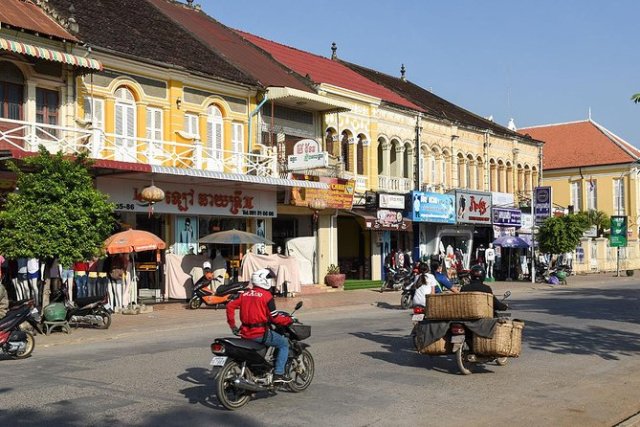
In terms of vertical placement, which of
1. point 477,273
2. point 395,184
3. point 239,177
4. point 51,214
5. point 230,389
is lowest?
point 230,389

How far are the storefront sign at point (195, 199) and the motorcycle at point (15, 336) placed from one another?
9.50m

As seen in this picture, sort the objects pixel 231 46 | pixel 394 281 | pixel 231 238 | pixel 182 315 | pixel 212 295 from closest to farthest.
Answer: pixel 182 315 < pixel 212 295 < pixel 231 238 < pixel 394 281 < pixel 231 46

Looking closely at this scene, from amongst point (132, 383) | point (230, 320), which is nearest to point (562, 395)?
point (230, 320)

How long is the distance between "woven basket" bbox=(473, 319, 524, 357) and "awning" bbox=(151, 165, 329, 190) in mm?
12794

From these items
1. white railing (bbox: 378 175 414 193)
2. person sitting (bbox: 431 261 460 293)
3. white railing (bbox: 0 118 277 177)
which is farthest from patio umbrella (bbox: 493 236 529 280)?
person sitting (bbox: 431 261 460 293)

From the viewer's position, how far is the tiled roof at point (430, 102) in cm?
4044

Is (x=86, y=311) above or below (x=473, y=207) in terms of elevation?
below

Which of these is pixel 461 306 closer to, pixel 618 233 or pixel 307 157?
pixel 307 157

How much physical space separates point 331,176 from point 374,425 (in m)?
23.2

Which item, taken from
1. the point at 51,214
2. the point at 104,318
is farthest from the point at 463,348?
the point at 51,214

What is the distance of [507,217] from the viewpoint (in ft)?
141

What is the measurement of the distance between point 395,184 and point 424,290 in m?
21.4

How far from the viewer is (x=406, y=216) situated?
1382 inches

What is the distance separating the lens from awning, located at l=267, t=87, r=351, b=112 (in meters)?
27.8
